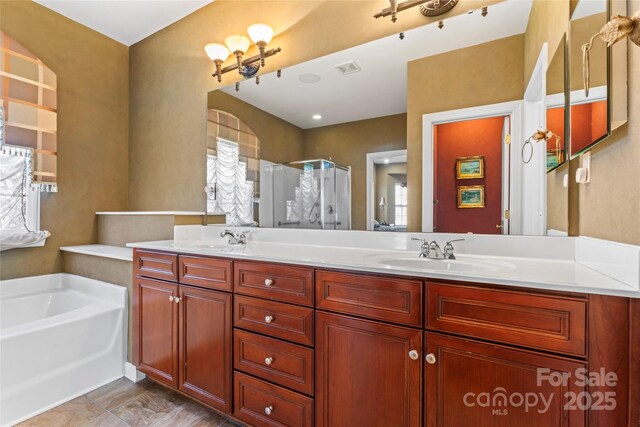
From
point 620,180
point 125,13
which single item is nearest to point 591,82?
point 620,180

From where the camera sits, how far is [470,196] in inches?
59.0

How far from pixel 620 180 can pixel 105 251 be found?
3.06 metres

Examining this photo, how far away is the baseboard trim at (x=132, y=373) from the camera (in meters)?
2.09

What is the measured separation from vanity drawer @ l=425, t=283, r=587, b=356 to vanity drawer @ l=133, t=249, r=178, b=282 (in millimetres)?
1404

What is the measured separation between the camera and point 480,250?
145 cm

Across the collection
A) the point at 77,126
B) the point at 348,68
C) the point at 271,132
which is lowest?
the point at 271,132

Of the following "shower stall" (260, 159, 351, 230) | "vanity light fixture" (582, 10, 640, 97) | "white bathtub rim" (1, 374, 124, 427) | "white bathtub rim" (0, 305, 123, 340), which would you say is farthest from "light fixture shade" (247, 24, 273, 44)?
"white bathtub rim" (1, 374, 124, 427)

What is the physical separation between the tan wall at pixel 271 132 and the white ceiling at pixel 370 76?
0.05 m

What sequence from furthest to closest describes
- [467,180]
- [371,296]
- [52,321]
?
1. [52,321]
2. [467,180]
3. [371,296]

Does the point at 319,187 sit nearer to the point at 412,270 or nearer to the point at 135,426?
the point at 412,270

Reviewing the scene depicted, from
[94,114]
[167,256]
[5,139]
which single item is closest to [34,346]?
[167,256]

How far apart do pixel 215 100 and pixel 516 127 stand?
6.81 feet

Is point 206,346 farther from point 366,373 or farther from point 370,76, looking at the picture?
point 370,76

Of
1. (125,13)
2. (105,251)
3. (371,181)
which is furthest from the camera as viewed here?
(125,13)
